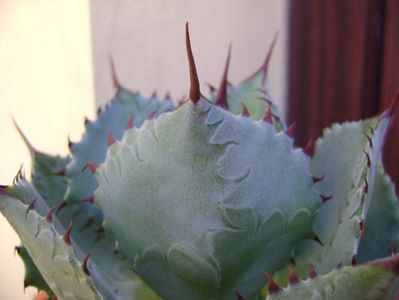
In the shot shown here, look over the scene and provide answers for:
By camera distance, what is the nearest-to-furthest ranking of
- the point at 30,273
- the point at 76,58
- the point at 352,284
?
the point at 352,284 → the point at 30,273 → the point at 76,58

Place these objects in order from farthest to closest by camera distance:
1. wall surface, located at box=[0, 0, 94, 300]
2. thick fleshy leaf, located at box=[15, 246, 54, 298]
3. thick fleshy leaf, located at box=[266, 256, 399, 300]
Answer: wall surface, located at box=[0, 0, 94, 300]
thick fleshy leaf, located at box=[15, 246, 54, 298]
thick fleshy leaf, located at box=[266, 256, 399, 300]

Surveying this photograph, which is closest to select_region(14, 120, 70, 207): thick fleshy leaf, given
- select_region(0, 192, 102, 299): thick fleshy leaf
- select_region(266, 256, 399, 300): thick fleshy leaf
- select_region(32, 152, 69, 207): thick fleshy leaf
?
select_region(32, 152, 69, 207): thick fleshy leaf

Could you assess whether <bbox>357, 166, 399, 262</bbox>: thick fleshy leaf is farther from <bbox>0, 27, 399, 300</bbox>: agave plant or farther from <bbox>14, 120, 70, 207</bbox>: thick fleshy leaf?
<bbox>14, 120, 70, 207</bbox>: thick fleshy leaf

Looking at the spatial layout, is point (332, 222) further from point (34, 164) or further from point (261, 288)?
point (34, 164)

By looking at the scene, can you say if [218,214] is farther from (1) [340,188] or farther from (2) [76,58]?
(2) [76,58]

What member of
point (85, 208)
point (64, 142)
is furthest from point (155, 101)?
point (64, 142)

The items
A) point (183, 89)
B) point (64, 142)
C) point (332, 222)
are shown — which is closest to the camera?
point (332, 222)

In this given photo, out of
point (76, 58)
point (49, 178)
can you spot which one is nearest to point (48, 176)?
point (49, 178)
